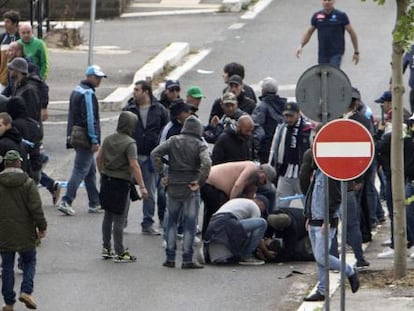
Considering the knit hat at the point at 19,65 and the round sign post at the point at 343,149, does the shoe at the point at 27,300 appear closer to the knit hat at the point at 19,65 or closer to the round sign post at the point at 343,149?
the round sign post at the point at 343,149

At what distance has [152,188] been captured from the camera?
61.5 feet

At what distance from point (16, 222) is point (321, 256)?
305cm

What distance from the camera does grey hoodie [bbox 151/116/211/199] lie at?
55.1ft

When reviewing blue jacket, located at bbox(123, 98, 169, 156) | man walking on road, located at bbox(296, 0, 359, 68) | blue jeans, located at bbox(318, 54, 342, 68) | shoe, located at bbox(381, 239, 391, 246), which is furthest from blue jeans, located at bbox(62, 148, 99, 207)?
blue jeans, located at bbox(318, 54, 342, 68)

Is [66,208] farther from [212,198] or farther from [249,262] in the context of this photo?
[249,262]

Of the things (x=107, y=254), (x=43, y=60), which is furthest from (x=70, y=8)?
(x=107, y=254)

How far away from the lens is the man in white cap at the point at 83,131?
18.9m

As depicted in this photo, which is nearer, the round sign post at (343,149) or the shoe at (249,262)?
the round sign post at (343,149)

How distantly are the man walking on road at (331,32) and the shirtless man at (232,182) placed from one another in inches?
309

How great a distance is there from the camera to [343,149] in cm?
1443

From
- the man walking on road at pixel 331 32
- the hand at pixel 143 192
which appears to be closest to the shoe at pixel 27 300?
the hand at pixel 143 192

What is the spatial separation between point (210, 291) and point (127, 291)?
2.84 feet

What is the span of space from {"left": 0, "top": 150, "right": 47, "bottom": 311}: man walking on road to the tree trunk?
3.86 metres

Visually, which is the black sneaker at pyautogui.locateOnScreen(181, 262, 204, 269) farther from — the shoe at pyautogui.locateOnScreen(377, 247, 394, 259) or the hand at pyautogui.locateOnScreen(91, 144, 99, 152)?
the hand at pyautogui.locateOnScreen(91, 144, 99, 152)
